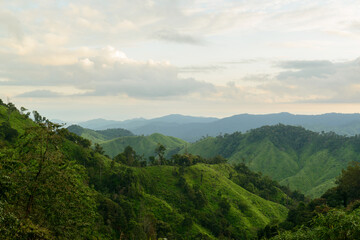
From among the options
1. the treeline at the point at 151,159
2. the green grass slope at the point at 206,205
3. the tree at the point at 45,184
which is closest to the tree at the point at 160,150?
the treeline at the point at 151,159

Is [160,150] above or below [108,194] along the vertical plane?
above

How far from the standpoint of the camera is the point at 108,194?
8850 cm

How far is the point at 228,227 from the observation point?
102 m

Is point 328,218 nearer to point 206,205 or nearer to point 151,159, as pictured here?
point 206,205

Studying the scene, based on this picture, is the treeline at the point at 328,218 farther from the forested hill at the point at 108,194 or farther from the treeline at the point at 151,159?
the treeline at the point at 151,159

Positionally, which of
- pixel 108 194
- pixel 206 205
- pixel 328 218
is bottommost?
pixel 206 205

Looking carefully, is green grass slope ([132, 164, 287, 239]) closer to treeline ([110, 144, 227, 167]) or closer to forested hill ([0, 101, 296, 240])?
forested hill ([0, 101, 296, 240])

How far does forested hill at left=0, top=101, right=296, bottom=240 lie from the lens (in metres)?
18.0

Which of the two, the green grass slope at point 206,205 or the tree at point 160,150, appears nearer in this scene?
the green grass slope at point 206,205

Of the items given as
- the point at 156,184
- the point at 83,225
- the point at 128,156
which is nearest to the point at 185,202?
the point at 156,184

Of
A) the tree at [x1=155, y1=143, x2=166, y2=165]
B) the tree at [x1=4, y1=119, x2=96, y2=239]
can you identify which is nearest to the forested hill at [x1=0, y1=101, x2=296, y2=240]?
the tree at [x1=4, y1=119, x2=96, y2=239]

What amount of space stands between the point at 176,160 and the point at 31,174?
132695 mm

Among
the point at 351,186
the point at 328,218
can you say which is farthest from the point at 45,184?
the point at 351,186

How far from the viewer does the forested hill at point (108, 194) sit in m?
18.0
